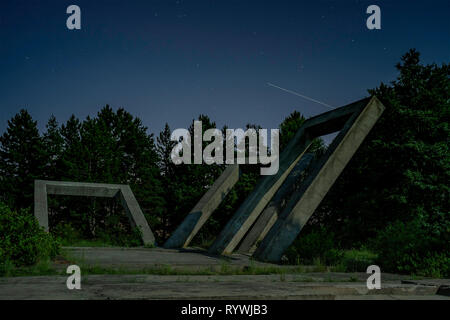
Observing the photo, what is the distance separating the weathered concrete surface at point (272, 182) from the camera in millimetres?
14703

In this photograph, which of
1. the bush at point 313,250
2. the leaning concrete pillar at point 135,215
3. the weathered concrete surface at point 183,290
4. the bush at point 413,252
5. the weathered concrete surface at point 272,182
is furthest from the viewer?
the leaning concrete pillar at point 135,215

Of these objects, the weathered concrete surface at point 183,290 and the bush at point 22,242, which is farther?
the bush at point 22,242

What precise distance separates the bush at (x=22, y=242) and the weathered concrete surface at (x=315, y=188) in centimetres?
551

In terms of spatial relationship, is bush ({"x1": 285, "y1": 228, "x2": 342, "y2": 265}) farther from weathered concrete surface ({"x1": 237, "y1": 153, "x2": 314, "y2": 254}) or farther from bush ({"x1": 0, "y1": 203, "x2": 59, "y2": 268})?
bush ({"x1": 0, "y1": 203, "x2": 59, "y2": 268})

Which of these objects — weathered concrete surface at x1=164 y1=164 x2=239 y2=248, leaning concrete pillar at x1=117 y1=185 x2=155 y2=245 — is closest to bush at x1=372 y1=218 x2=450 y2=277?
weathered concrete surface at x1=164 y1=164 x2=239 y2=248

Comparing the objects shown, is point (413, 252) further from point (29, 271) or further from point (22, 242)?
point (22, 242)

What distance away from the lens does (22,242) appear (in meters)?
8.51

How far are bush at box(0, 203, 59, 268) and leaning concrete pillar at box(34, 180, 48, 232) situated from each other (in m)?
7.57

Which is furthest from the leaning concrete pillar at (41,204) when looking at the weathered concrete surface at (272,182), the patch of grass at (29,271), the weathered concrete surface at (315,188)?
the weathered concrete surface at (315,188)

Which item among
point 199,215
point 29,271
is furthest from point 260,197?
point 29,271

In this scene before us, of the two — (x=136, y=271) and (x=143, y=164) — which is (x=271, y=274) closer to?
(x=136, y=271)

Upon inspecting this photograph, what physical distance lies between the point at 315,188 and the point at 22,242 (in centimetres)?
762

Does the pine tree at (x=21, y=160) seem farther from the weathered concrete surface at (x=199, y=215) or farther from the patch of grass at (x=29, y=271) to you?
the patch of grass at (x=29, y=271)

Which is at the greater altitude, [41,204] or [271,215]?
[41,204]
